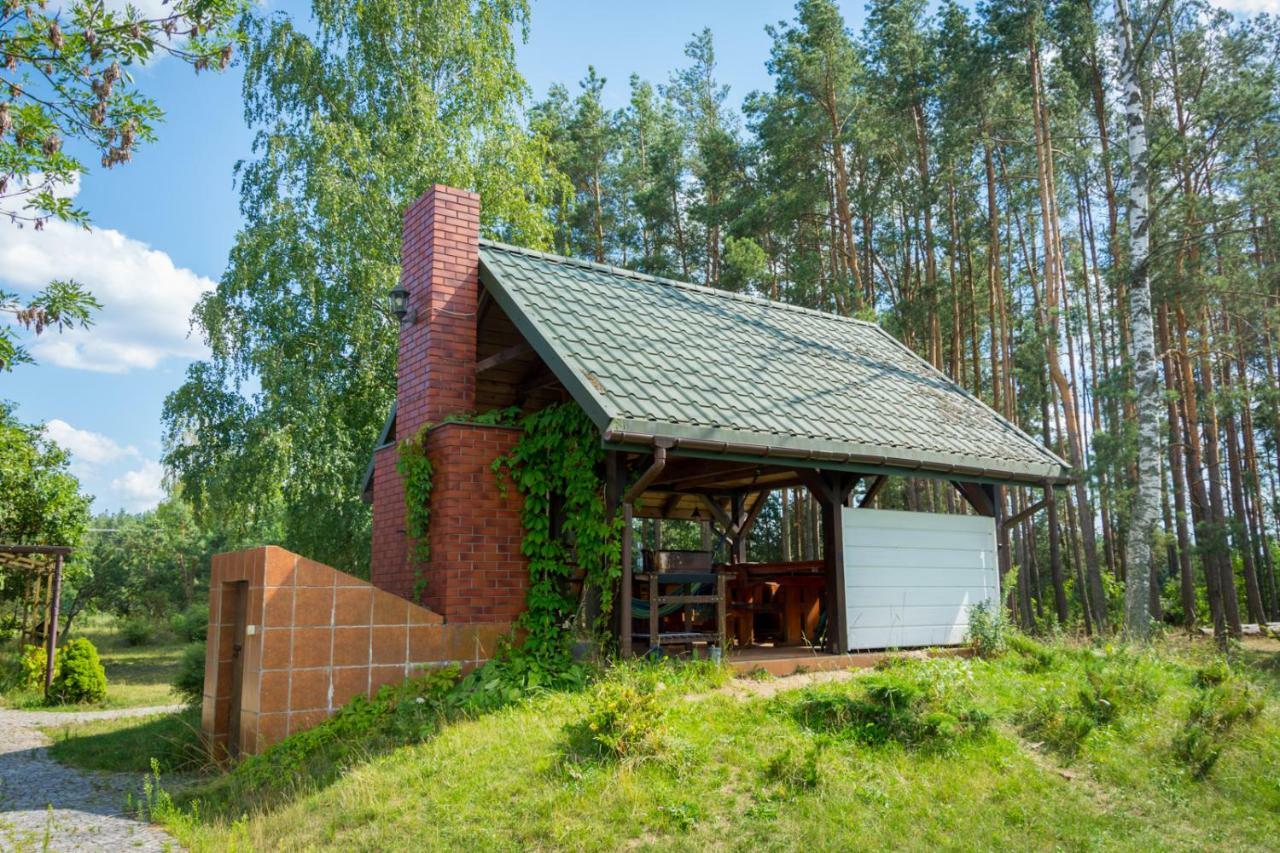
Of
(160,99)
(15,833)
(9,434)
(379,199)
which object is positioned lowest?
(15,833)

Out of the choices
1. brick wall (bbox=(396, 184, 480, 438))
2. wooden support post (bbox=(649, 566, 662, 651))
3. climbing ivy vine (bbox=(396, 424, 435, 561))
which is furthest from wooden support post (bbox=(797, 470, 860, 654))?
climbing ivy vine (bbox=(396, 424, 435, 561))

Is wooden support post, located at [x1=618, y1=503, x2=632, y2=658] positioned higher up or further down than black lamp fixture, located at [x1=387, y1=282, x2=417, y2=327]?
further down

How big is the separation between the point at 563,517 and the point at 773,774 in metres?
3.75

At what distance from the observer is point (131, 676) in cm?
1812

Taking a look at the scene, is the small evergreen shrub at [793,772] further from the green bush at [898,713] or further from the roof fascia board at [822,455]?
the roof fascia board at [822,455]

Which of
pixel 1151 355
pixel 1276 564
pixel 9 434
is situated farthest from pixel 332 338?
pixel 1276 564

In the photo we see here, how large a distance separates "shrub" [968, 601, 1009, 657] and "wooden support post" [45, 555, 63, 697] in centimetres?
1296

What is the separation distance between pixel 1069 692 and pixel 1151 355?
7.30 meters

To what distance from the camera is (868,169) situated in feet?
80.7

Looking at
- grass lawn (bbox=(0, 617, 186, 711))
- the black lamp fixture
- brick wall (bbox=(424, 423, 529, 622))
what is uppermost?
the black lamp fixture

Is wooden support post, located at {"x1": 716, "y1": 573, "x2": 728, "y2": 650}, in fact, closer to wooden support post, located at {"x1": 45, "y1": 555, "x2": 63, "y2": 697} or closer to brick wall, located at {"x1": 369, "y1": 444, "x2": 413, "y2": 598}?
brick wall, located at {"x1": 369, "y1": 444, "x2": 413, "y2": 598}

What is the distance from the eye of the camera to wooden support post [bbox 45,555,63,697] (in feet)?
45.2

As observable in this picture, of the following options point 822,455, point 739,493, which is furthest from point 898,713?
point 739,493

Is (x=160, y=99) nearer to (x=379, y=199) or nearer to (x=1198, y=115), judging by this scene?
(x=379, y=199)
